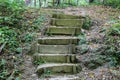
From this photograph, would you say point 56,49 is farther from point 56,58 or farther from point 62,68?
point 62,68

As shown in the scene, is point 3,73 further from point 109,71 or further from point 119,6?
point 119,6

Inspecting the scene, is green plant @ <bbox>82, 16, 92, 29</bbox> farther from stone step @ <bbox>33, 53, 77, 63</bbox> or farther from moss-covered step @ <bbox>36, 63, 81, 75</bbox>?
moss-covered step @ <bbox>36, 63, 81, 75</bbox>

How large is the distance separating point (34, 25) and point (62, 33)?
1.18 meters

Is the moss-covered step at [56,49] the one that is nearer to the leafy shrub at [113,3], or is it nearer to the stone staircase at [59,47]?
the stone staircase at [59,47]

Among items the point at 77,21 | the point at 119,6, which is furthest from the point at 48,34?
the point at 119,6

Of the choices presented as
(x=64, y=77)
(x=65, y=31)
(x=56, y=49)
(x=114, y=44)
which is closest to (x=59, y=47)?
(x=56, y=49)

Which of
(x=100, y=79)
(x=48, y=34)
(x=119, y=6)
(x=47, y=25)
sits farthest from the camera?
(x=119, y=6)

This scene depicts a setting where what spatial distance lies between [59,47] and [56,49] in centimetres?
11

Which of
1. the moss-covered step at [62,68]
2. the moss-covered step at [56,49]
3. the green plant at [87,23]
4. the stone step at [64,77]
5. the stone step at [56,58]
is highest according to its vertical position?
the green plant at [87,23]

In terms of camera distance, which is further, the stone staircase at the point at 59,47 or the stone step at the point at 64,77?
the stone staircase at the point at 59,47

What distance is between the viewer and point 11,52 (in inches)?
269

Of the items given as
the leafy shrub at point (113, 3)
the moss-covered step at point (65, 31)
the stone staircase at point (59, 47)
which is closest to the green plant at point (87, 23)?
the stone staircase at point (59, 47)

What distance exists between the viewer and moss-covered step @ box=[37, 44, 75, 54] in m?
6.91

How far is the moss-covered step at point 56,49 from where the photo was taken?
6.91m
